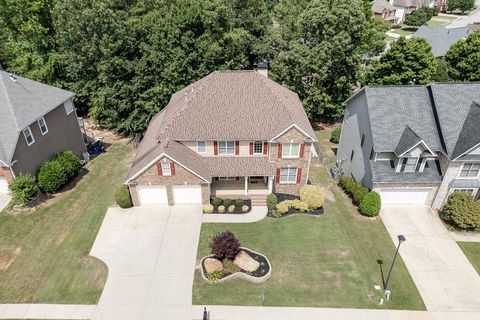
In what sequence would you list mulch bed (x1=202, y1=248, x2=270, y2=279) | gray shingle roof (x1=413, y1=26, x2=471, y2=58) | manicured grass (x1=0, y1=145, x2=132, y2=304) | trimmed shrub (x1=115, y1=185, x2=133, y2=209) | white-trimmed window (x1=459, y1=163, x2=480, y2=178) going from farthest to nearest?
1. gray shingle roof (x1=413, y1=26, x2=471, y2=58)
2. trimmed shrub (x1=115, y1=185, x2=133, y2=209)
3. white-trimmed window (x1=459, y1=163, x2=480, y2=178)
4. mulch bed (x1=202, y1=248, x2=270, y2=279)
5. manicured grass (x1=0, y1=145, x2=132, y2=304)

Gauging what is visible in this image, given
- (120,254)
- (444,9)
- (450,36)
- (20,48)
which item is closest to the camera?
(120,254)

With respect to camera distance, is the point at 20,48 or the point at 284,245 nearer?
the point at 284,245

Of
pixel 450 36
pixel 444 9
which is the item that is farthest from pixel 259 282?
pixel 444 9

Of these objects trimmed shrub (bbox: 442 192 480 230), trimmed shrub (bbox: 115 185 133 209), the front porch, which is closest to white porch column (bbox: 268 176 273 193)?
the front porch

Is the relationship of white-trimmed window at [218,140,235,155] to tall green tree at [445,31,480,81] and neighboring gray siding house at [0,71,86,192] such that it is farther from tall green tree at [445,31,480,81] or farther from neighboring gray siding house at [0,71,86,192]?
tall green tree at [445,31,480,81]

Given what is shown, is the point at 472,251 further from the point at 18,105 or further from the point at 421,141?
the point at 18,105

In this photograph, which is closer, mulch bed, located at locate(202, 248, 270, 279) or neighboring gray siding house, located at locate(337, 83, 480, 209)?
mulch bed, located at locate(202, 248, 270, 279)

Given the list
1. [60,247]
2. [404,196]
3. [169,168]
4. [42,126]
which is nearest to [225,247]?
[169,168]

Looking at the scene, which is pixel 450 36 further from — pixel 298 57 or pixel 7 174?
pixel 7 174

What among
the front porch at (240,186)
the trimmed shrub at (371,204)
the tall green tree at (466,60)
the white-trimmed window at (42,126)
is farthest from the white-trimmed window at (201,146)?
the tall green tree at (466,60)
